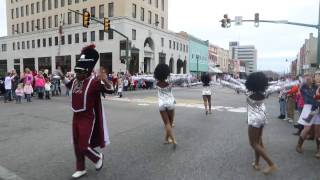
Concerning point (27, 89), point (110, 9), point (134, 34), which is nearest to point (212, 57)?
point (134, 34)

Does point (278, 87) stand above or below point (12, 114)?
above

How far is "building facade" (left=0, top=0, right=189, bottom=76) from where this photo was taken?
4709cm

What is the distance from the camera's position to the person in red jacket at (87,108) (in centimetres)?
525

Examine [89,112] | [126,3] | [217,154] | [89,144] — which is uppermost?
[126,3]

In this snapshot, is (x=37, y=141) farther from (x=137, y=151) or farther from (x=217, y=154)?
(x=217, y=154)

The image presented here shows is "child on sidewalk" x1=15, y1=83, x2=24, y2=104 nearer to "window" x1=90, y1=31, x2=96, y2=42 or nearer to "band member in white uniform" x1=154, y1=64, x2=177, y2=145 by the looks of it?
"band member in white uniform" x1=154, y1=64, x2=177, y2=145

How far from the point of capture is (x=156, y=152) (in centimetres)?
698

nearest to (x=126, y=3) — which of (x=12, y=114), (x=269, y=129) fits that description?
(x=12, y=114)

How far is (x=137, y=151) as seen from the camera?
7055mm

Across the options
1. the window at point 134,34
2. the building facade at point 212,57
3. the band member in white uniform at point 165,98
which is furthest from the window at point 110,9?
the band member in white uniform at point 165,98

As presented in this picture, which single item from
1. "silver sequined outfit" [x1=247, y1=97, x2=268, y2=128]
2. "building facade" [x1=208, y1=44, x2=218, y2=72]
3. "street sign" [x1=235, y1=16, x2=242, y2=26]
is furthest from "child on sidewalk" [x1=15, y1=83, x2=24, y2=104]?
"building facade" [x1=208, y1=44, x2=218, y2=72]

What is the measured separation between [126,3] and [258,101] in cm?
4303

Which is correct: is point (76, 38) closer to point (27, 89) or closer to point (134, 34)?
point (134, 34)

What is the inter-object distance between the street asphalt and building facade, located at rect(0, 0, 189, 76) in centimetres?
3074
